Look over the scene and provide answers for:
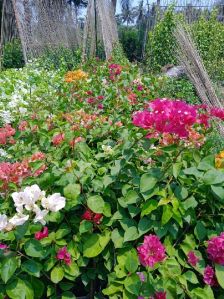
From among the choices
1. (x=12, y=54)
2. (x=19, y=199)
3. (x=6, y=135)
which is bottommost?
(x=12, y=54)

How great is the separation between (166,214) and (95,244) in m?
0.26

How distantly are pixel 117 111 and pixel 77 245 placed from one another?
1.42 m

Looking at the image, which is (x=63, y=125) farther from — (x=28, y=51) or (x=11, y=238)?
(x=28, y=51)

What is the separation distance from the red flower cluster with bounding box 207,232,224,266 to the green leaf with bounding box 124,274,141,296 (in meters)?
0.24

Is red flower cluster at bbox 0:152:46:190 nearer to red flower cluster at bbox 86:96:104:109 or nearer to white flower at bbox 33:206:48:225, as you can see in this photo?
white flower at bbox 33:206:48:225

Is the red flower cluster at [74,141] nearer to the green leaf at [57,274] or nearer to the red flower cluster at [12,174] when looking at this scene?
the red flower cluster at [12,174]

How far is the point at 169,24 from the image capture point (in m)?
7.50

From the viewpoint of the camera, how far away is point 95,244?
1432mm

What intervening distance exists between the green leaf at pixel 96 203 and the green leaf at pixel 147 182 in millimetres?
146

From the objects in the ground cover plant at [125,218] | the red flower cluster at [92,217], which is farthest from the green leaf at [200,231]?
the red flower cluster at [92,217]

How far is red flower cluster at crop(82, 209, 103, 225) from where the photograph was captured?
142 centimetres

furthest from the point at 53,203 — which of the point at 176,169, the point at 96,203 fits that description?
the point at 176,169

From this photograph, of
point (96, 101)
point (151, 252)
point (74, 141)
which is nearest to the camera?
point (151, 252)

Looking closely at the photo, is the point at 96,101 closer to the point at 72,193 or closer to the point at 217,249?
the point at 72,193
